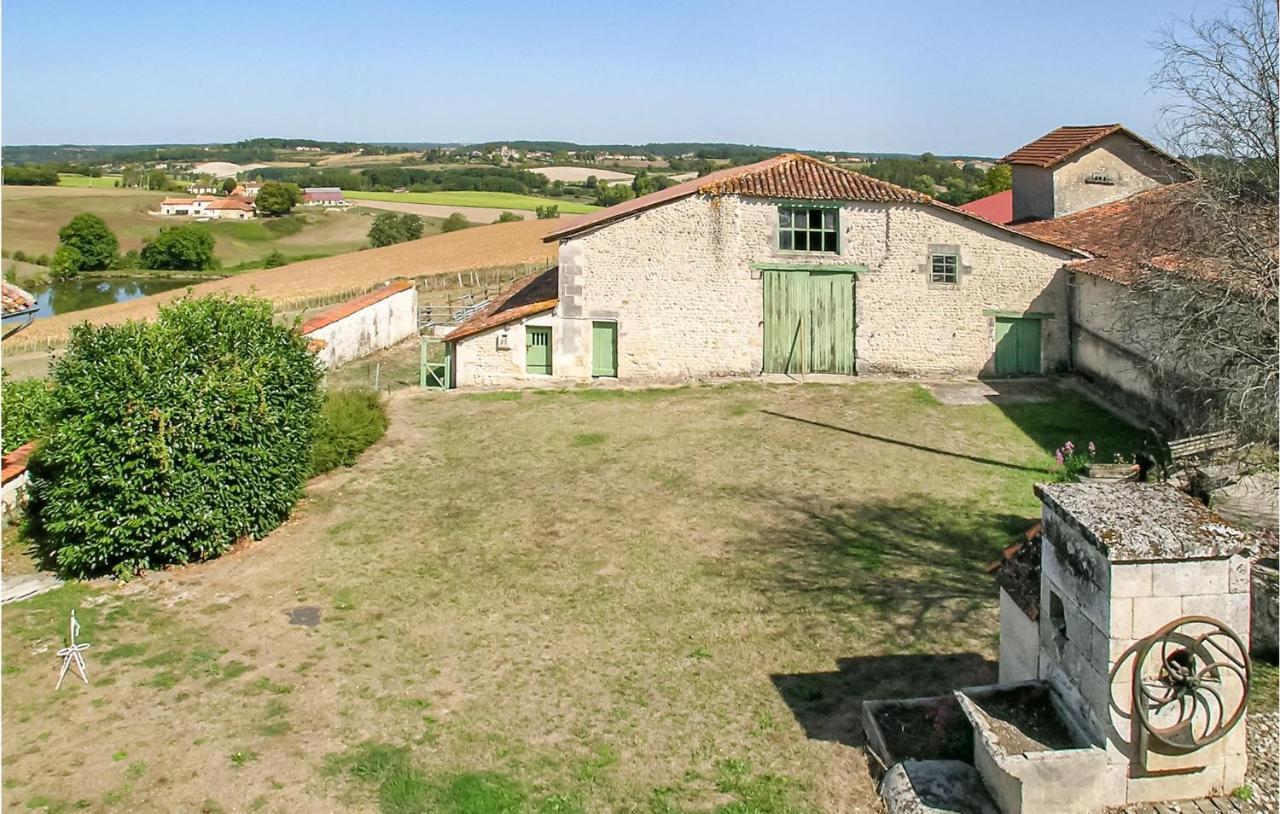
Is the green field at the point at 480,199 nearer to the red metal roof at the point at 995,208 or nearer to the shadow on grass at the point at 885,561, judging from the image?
the red metal roof at the point at 995,208

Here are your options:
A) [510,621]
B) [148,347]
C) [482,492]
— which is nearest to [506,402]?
[482,492]

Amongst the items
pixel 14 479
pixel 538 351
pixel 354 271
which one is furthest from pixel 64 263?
pixel 14 479

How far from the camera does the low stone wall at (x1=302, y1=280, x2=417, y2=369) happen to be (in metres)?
24.2

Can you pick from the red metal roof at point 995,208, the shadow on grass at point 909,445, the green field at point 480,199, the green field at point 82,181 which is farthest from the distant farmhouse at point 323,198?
the shadow on grass at point 909,445

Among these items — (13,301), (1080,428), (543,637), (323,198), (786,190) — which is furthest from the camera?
(323,198)

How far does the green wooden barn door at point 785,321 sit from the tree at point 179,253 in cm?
A: 6581

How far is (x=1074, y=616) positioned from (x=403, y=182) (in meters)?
134

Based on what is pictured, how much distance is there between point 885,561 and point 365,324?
19.3 metres

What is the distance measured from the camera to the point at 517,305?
941 inches

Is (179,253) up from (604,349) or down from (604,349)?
up

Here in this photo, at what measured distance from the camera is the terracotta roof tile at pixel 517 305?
21.8 m

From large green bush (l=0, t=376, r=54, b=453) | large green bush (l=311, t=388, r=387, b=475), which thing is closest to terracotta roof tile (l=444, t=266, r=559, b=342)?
large green bush (l=311, t=388, r=387, b=475)

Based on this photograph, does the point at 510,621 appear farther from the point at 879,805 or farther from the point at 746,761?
the point at 879,805

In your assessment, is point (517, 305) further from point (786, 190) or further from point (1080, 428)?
point (1080, 428)
